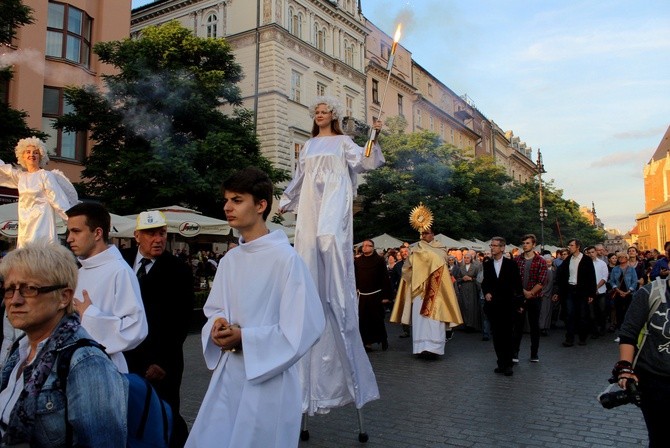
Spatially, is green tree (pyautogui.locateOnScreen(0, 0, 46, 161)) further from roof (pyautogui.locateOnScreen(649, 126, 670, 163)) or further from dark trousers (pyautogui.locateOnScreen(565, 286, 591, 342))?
roof (pyautogui.locateOnScreen(649, 126, 670, 163))

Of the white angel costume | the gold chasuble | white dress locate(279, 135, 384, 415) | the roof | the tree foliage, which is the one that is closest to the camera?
white dress locate(279, 135, 384, 415)

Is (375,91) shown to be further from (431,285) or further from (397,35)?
(397,35)

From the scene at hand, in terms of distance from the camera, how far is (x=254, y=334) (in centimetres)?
289

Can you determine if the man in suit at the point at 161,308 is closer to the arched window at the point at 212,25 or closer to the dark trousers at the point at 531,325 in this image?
the dark trousers at the point at 531,325

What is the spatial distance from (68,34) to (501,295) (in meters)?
24.2

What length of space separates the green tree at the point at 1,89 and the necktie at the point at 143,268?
13988 millimetres

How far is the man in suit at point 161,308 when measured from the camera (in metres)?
4.30

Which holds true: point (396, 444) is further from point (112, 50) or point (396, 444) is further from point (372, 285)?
point (112, 50)

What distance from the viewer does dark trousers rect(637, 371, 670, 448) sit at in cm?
348

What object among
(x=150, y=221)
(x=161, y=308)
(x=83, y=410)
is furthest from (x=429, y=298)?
(x=83, y=410)

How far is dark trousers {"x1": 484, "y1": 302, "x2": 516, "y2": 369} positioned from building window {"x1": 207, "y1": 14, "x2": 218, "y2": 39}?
3425cm

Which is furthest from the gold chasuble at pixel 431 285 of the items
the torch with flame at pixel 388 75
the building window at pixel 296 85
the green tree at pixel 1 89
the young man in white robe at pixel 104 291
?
the building window at pixel 296 85

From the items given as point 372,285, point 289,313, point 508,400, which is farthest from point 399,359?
point 289,313

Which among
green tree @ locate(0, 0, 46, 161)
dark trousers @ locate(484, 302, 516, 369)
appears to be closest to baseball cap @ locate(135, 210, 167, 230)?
dark trousers @ locate(484, 302, 516, 369)
